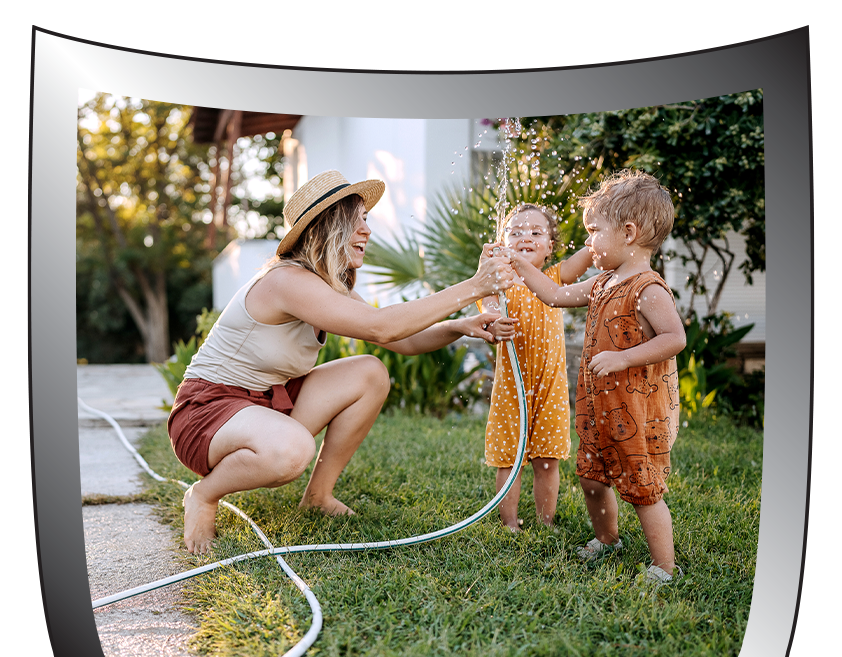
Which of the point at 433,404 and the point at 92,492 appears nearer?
the point at 92,492

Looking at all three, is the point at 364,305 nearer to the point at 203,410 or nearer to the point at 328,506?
the point at 203,410

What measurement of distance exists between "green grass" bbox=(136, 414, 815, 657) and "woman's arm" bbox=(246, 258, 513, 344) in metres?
0.70

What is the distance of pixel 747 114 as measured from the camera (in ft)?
11.8

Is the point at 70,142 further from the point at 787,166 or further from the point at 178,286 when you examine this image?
the point at 178,286

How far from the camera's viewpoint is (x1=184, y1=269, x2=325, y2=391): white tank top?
2322 mm

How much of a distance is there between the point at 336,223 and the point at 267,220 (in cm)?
1578

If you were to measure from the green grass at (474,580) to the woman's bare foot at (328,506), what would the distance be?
0.17ft

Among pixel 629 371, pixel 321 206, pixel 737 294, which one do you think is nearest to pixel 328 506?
pixel 321 206

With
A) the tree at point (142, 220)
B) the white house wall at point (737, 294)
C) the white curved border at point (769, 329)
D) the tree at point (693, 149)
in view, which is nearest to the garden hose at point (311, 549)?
the white curved border at point (769, 329)

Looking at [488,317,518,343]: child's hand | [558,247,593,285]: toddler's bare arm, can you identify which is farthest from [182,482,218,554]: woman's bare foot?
[558,247,593,285]: toddler's bare arm

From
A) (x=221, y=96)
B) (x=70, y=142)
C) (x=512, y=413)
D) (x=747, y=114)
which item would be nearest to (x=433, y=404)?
(x=512, y=413)

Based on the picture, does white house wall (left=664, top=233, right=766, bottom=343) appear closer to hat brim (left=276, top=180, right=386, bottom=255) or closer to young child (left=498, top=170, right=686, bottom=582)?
young child (left=498, top=170, right=686, bottom=582)

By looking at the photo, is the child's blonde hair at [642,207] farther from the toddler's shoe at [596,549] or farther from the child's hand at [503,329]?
the toddler's shoe at [596,549]

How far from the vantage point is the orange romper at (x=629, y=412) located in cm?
199
